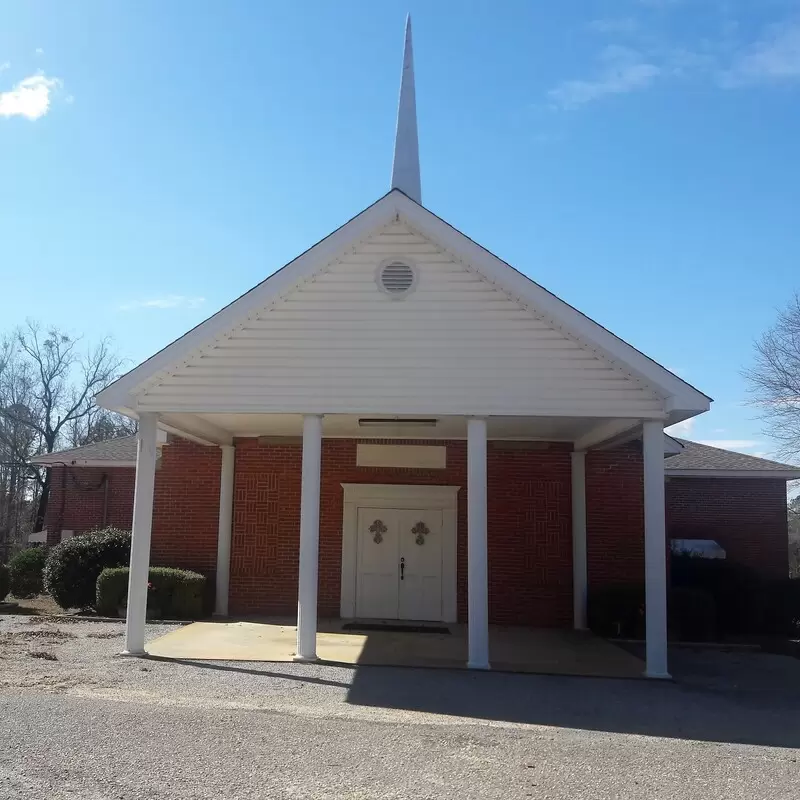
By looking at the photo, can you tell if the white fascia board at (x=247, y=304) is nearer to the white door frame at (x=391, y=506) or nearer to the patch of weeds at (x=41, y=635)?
the patch of weeds at (x=41, y=635)

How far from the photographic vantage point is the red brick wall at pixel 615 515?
52.3 ft

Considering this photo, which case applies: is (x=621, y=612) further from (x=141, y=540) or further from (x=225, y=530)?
(x=141, y=540)

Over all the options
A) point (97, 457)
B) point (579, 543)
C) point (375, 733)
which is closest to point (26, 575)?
point (97, 457)

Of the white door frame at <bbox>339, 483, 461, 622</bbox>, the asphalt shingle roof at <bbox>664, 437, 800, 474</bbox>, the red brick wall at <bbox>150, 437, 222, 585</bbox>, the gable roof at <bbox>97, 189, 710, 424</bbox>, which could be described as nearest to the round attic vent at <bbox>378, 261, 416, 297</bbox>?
the gable roof at <bbox>97, 189, 710, 424</bbox>

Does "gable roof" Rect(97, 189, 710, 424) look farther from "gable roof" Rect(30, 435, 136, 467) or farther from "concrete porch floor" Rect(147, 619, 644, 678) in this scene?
"gable roof" Rect(30, 435, 136, 467)

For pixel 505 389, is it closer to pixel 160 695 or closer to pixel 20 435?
pixel 160 695

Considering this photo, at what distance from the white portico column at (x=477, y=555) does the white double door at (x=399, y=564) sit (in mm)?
5113

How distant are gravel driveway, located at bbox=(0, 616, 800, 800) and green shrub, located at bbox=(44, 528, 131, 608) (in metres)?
5.40

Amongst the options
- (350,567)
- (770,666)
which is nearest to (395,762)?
(770,666)

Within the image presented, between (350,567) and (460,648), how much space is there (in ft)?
13.3

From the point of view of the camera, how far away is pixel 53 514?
21469 millimetres

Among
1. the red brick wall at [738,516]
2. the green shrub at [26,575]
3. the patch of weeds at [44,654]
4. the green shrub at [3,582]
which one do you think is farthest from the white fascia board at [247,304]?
the red brick wall at [738,516]

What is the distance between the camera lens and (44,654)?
10938mm

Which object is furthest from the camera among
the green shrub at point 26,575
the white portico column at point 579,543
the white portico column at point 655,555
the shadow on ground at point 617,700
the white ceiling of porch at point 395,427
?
the green shrub at point 26,575
